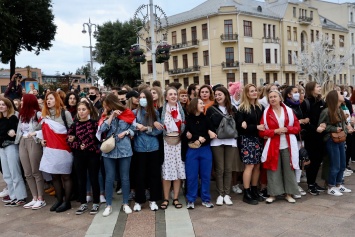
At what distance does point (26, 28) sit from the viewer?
33438 millimetres

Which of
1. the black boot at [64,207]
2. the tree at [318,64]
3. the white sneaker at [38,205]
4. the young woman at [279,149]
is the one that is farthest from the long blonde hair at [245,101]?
the tree at [318,64]

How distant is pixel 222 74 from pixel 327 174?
3809 cm

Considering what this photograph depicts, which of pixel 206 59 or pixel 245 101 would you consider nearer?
pixel 245 101

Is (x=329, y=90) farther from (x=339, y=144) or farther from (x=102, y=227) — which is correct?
(x=102, y=227)

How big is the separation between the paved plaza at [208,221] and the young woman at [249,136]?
A: 31cm

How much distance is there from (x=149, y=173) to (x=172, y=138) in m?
0.74

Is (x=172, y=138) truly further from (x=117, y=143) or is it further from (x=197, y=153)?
(x=117, y=143)

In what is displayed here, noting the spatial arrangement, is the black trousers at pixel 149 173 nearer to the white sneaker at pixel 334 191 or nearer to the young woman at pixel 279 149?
the young woman at pixel 279 149

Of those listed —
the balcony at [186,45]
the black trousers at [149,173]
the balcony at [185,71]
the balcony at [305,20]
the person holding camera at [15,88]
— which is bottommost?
the black trousers at [149,173]

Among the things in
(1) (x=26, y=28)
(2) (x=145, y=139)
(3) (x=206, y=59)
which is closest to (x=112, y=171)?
(2) (x=145, y=139)

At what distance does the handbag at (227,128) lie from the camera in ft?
19.1

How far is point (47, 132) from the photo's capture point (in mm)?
6070

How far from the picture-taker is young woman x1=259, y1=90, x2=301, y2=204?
A: 5.90 m

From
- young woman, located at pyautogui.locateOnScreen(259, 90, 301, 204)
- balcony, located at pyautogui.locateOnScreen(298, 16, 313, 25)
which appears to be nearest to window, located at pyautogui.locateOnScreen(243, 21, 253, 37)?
balcony, located at pyautogui.locateOnScreen(298, 16, 313, 25)
